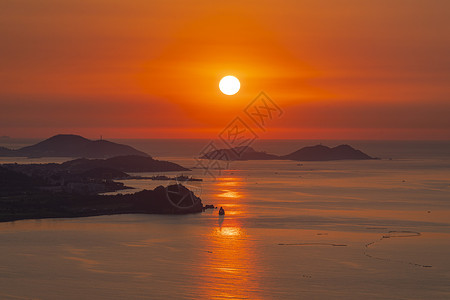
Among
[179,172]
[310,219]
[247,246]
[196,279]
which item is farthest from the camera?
[179,172]

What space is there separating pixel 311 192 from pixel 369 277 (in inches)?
2364

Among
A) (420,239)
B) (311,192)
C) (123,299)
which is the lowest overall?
(123,299)

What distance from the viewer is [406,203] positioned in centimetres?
7588

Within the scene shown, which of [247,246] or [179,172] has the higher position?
[179,172]

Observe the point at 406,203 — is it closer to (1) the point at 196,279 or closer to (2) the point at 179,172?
(1) the point at 196,279

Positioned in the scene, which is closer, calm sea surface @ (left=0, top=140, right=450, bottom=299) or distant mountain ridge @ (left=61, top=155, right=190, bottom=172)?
calm sea surface @ (left=0, top=140, right=450, bottom=299)

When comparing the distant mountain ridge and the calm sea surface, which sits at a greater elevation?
the distant mountain ridge

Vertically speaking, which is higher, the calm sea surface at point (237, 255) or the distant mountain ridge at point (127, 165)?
the distant mountain ridge at point (127, 165)

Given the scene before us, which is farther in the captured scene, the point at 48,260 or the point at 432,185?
the point at 432,185

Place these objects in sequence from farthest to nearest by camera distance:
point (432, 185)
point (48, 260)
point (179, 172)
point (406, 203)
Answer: point (179, 172)
point (432, 185)
point (406, 203)
point (48, 260)

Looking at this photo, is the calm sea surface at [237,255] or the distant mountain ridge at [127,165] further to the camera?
the distant mountain ridge at [127,165]

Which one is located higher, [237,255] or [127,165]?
[127,165]

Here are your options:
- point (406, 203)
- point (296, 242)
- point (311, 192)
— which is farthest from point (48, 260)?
point (311, 192)

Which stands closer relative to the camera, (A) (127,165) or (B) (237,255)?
(B) (237,255)
